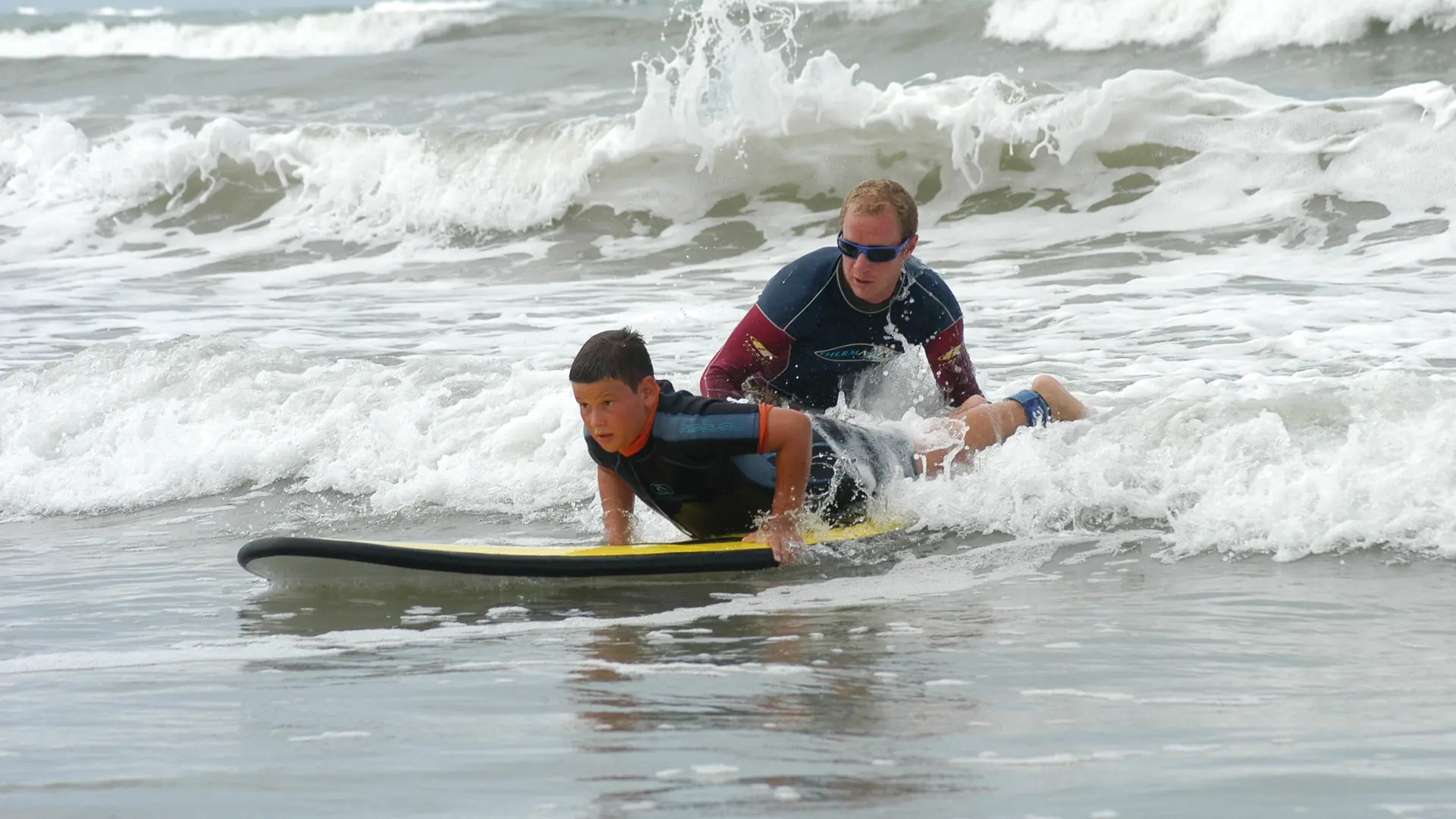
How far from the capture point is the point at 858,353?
555 centimetres

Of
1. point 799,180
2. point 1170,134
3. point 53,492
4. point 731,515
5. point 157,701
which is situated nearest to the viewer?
point 157,701

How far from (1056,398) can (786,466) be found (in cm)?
164

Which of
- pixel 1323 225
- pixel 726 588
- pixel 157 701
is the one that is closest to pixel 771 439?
pixel 726 588

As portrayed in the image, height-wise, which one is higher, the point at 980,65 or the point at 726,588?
the point at 980,65

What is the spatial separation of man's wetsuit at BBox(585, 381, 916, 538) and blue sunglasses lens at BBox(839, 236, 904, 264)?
578mm

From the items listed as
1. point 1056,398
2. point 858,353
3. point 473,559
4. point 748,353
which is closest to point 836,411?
point 858,353

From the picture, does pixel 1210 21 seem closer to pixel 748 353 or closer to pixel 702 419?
pixel 748 353

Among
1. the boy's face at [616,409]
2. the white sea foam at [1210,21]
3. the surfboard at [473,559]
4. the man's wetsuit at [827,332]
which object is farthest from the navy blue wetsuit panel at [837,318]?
the white sea foam at [1210,21]

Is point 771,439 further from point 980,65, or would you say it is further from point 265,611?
point 980,65

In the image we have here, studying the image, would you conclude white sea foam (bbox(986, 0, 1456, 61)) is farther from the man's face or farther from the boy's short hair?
the boy's short hair

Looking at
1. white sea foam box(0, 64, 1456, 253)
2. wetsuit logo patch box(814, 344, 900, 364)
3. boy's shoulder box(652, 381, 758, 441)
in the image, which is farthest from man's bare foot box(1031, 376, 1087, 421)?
white sea foam box(0, 64, 1456, 253)

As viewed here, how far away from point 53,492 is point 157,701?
3518mm

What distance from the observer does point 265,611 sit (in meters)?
4.32

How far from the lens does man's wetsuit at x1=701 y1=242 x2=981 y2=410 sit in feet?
17.6
